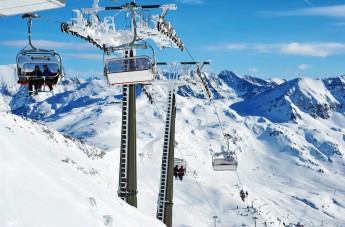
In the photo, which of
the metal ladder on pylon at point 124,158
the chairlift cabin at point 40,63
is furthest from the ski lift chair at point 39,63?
the metal ladder on pylon at point 124,158

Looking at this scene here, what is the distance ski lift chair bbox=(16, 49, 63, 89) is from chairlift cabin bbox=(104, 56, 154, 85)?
1293 millimetres

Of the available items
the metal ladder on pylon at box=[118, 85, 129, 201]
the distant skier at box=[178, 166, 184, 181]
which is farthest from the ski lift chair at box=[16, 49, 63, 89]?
the distant skier at box=[178, 166, 184, 181]

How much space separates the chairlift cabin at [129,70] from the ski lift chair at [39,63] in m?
1.29

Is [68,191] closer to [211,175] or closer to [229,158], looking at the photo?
[229,158]

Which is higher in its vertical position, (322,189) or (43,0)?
(43,0)

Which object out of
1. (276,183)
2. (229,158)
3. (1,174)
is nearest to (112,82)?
(1,174)

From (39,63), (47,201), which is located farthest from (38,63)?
(47,201)

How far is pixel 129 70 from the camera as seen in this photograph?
11867mm

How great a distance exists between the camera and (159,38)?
50.7 ft

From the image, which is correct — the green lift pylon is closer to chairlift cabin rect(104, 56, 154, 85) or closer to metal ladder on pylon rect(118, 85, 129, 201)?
metal ladder on pylon rect(118, 85, 129, 201)

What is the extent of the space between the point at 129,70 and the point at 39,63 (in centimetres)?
222

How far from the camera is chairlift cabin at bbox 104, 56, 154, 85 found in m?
11.6

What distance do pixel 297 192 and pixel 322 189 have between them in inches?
805

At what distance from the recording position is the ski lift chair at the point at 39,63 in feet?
36.7
